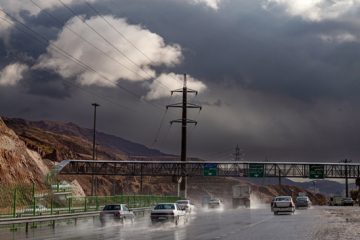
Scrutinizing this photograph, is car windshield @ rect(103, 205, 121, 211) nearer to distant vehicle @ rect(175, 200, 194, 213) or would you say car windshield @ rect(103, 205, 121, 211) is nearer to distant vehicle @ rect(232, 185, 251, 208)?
distant vehicle @ rect(175, 200, 194, 213)

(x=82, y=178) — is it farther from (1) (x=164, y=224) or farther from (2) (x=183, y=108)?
(1) (x=164, y=224)

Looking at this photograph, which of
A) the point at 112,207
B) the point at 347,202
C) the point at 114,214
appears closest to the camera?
the point at 114,214

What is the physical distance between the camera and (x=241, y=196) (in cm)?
9688

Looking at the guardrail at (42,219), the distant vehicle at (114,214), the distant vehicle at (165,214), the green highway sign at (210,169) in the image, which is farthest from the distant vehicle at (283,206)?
the green highway sign at (210,169)

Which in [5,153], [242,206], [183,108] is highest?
[183,108]

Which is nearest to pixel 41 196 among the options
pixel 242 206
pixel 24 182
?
pixel 24 182

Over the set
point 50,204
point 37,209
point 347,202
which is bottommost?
point 347,202

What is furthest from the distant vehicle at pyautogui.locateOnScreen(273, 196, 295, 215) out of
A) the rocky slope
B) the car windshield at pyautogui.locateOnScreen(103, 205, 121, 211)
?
the rocky slope

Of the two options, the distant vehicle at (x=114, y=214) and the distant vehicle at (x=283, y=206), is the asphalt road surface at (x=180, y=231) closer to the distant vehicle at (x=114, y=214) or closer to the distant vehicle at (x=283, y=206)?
the distant vehicle at (x=114, y=214)

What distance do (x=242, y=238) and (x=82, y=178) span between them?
152972 mm

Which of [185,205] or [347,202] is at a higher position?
[185,205]

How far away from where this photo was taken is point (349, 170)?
131375mm

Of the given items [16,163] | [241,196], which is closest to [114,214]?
[16,163]

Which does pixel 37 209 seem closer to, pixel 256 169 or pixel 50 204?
pixel 50 204
